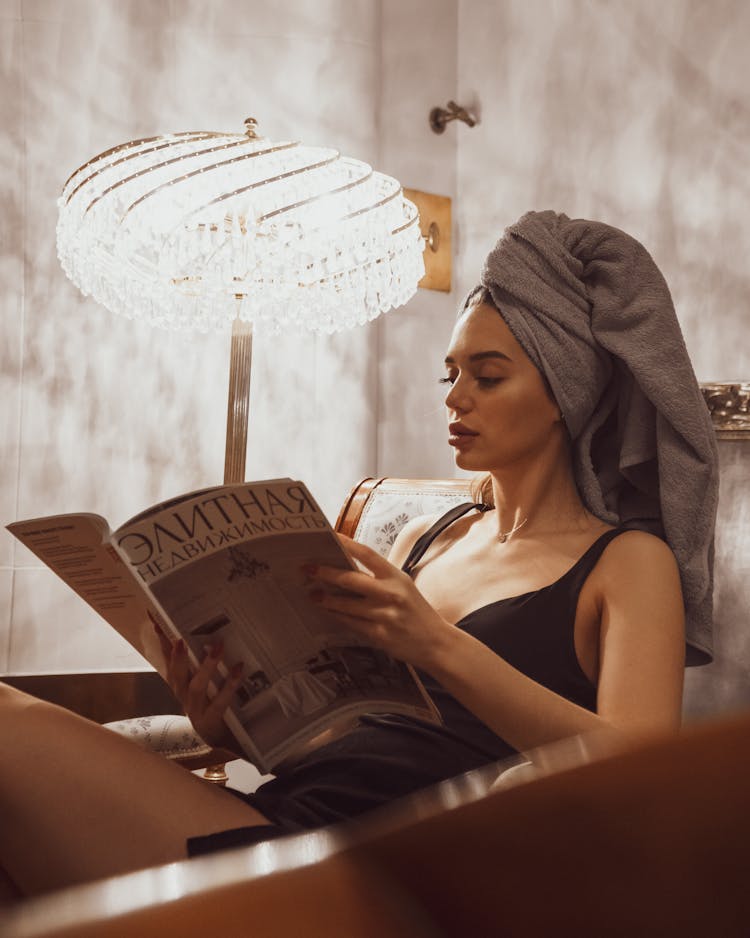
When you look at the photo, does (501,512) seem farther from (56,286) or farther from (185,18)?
(185,18)

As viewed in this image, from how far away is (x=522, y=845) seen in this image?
18 centimetres

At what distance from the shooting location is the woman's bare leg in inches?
35.0

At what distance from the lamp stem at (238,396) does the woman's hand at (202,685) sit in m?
0.94

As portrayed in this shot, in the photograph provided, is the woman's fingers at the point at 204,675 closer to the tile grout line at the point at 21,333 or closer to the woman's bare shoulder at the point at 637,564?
the woman's bare shoulder at the point at 637,564

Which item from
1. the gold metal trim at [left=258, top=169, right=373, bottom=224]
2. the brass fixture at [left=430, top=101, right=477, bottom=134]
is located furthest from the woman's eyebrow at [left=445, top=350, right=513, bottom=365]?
the brass fixture at [left=430, top=101, right=477, bottom=134]

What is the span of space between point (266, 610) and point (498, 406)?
0.51 m

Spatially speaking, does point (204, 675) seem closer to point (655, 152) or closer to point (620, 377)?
point (620, 377)

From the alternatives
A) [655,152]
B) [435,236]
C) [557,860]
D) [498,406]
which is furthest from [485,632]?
[435,236]

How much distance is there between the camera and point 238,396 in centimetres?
200

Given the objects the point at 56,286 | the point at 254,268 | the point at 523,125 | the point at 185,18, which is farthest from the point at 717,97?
the point at 56,286

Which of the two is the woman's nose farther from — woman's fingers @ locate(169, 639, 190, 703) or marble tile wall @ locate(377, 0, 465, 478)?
marble tile wall @ locate(377, 0, 465, 478)

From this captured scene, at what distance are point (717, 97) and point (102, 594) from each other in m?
1.51

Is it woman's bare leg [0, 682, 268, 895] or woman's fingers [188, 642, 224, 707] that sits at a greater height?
woman's fingers [188, 642, 224, 707]

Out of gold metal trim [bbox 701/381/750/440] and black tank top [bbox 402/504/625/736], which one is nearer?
black tank top [bbox 402/504/625/736]
